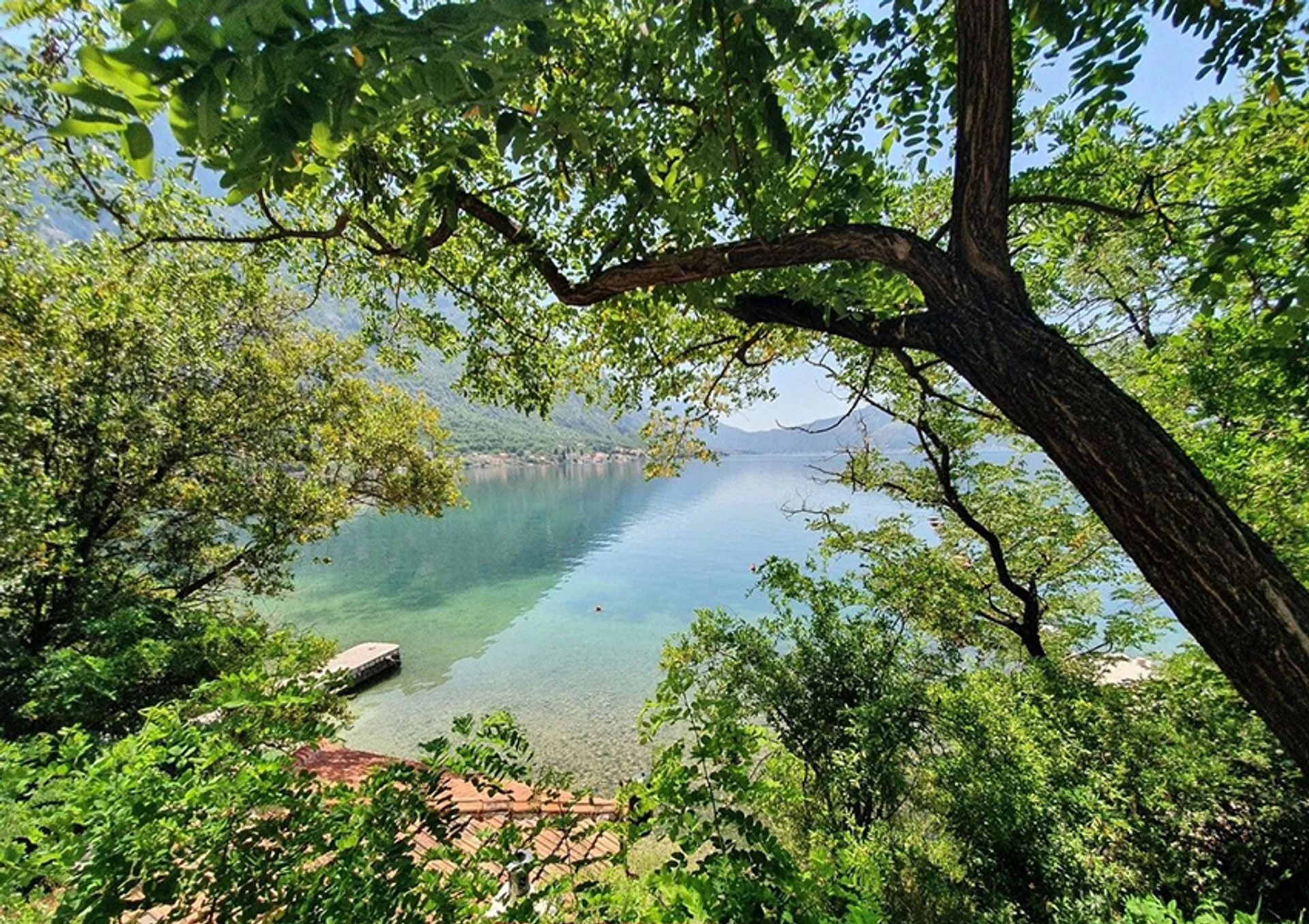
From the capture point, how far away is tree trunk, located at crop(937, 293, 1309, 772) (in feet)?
4.07

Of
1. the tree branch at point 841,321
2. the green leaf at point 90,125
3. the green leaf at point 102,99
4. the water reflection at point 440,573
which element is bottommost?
the water reflection at point 440,573

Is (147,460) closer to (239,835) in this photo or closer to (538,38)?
(239,835)

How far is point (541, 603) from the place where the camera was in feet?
81.3

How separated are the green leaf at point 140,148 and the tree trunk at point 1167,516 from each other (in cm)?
205

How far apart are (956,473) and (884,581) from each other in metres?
1.90

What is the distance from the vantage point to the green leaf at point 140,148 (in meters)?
0.78

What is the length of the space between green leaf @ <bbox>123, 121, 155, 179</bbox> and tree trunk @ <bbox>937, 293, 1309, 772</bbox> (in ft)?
6.73

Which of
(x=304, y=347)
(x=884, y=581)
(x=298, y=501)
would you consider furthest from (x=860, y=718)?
(x=304, y=347)

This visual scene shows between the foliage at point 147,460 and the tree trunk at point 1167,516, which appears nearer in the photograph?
the tree trunk at point 1167,516

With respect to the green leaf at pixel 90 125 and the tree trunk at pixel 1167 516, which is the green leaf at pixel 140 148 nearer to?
the green leaf at pixel 90 125

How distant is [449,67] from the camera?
908 millimetres

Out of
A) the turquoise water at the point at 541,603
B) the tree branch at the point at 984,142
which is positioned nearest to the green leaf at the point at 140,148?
the tree branch at the point at 984,142

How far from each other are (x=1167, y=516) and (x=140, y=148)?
7.65ft

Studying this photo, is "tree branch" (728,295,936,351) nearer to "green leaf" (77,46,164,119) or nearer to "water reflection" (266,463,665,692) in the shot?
"green leaf" (77,46,164,119)
